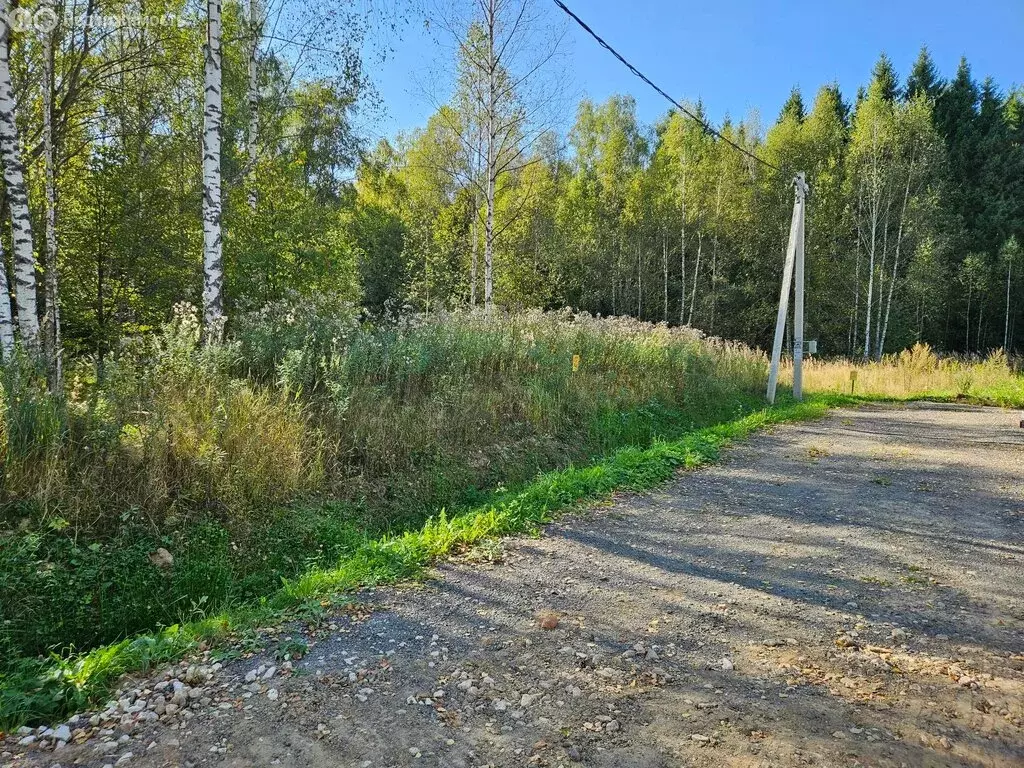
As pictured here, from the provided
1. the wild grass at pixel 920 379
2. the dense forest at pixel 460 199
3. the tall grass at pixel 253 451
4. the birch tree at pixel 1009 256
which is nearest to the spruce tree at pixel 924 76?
the dense forest at pixel 460 199

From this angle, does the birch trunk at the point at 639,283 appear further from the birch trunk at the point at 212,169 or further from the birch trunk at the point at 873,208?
the birch trunk at the point at 212,169

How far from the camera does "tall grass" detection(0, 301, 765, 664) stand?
3895mm

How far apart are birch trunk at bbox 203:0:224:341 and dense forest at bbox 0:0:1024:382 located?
1.2 inches

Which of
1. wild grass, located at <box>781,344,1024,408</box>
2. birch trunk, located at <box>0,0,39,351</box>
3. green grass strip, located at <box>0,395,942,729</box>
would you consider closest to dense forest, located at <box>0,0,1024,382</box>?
birch trunk, located at <box>0,0,39,351</box>

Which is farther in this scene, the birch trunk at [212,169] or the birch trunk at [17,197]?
the birch trunk at [212,169]

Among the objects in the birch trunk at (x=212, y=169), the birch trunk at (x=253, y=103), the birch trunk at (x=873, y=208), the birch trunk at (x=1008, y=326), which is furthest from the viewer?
the birch trunk at (x=1008, y=326)

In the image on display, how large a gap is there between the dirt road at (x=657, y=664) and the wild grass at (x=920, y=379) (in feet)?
39.6

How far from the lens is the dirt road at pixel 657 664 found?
2074 mm

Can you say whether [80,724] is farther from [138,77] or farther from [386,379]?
[138,77]

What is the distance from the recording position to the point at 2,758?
2.01m

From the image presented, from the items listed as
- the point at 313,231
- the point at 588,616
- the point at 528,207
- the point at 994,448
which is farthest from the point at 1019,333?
the point at 588,616

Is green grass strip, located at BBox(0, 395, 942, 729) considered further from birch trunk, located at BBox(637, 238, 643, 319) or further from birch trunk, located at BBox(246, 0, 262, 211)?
birch trunk, located at BBox(637, 238, 643, 319)

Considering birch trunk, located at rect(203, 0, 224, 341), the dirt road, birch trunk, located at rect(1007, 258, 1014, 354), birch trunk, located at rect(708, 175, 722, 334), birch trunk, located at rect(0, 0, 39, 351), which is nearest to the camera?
the dirt road

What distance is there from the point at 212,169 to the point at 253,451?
15.9ft
